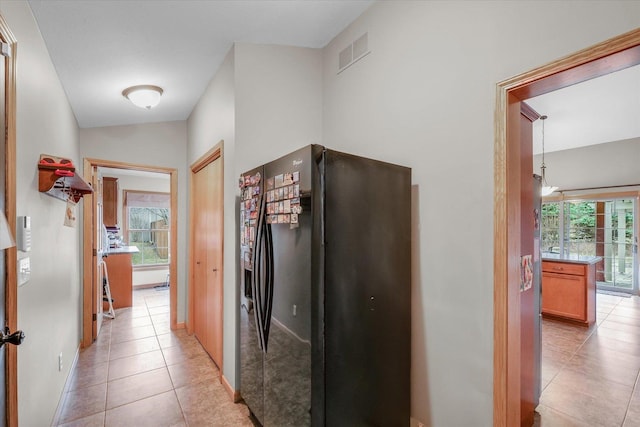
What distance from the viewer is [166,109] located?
3.68 meters

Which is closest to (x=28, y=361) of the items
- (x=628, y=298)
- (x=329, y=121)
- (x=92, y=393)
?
(x=92, y=393)

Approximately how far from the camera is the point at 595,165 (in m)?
6.07

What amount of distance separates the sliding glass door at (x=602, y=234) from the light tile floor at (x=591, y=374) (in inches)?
83.6

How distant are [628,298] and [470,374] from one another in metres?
6.41

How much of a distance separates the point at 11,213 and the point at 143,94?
5.98 feet

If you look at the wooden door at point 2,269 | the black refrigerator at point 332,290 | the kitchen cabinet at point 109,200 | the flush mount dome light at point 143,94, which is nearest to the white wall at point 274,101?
the black refrigerator at point 332,290

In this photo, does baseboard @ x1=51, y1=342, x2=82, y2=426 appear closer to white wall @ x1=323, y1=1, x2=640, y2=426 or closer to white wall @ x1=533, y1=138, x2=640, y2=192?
white wall @ x1=323, y1=1, x2=640, y2=426

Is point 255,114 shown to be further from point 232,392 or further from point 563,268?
point 563,268

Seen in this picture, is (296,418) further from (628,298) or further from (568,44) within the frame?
(628,298)

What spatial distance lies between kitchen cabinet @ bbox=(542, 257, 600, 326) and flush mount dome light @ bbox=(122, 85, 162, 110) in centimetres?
540

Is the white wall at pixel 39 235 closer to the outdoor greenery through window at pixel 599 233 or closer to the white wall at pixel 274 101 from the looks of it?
the white wall at pixel 274 101

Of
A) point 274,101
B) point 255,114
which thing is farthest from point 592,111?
point 255,114

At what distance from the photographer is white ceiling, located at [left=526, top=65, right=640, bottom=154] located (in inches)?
129

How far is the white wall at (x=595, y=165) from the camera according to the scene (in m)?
5.66
